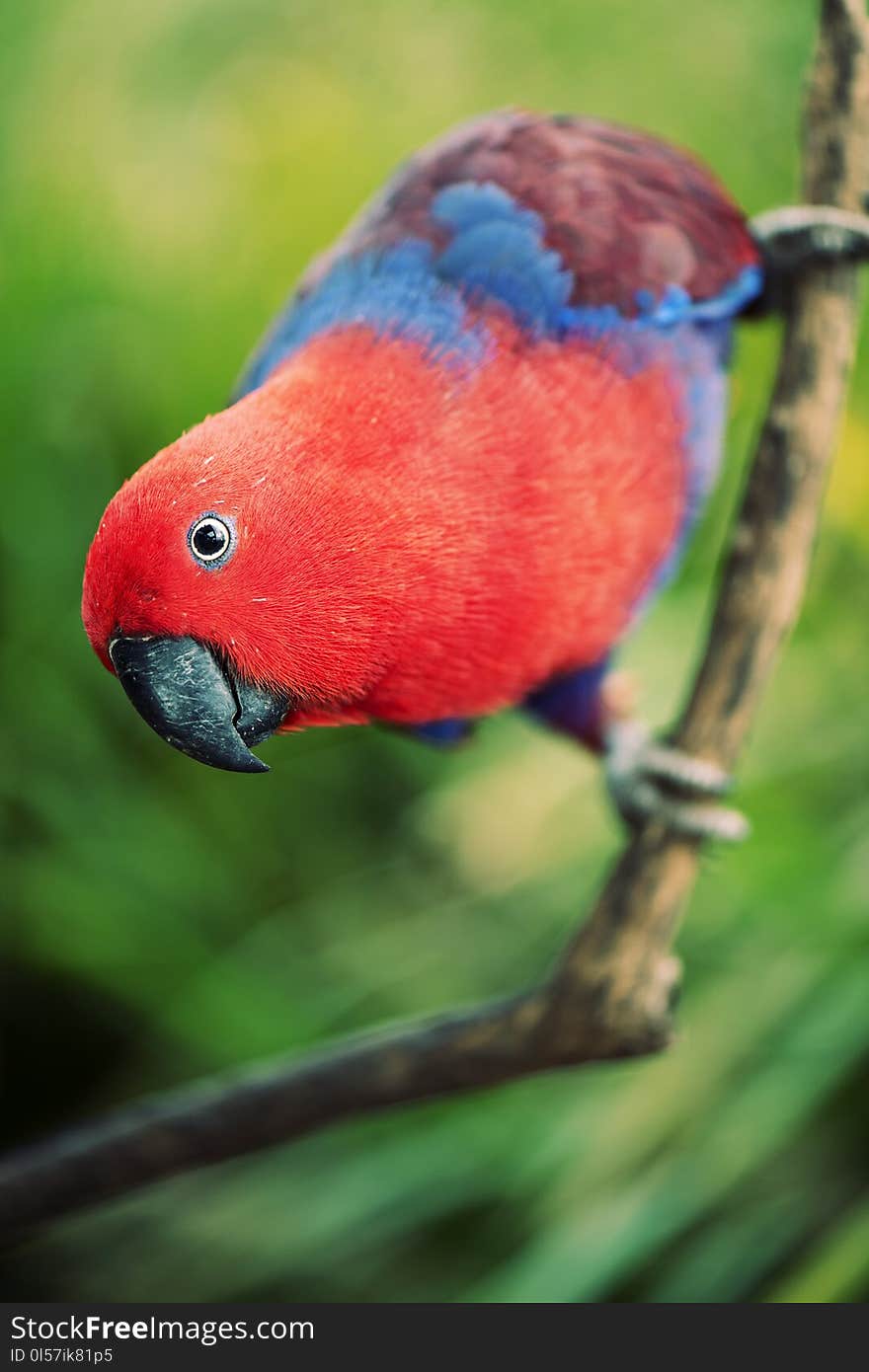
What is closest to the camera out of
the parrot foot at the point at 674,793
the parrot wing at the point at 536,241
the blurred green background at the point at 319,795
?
the parrot wing at the point at 536,241

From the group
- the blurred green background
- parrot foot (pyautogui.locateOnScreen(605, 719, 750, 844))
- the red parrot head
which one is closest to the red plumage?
the red parrot head

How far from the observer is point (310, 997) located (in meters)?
1.39

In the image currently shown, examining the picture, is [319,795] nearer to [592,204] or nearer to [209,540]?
[592,204]

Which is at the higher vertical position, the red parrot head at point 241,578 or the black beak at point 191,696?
the red parrot head at point 241,578

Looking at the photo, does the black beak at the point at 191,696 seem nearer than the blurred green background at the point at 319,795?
Yes

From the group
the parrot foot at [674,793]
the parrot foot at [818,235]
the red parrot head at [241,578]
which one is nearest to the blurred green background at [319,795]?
the parrot foot at [674,793]

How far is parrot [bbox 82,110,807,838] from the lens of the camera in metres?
0.56

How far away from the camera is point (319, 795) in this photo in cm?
146

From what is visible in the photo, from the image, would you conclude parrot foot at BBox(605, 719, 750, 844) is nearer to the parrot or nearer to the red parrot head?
the parrot

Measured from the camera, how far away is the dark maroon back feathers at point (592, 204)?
0.79 meters

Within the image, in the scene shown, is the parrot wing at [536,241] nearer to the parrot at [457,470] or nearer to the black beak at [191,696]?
the parrot at [457,470]

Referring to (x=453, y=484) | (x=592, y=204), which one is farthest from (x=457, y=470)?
(x=592, y=204)

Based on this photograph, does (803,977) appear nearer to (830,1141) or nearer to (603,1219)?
(830,1141)

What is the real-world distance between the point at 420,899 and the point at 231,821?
24 cm
